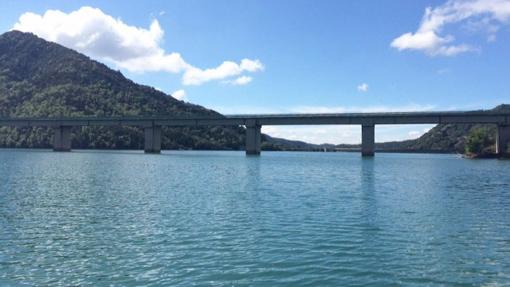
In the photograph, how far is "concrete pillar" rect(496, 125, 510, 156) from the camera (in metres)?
146

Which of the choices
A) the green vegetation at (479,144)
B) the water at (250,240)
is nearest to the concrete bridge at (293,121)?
the green vegetation at (479,144)

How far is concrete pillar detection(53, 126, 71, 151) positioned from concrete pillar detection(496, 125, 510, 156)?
158 metres

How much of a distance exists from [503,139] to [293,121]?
66.0 m

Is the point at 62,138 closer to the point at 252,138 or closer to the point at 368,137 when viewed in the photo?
the point at 252,138

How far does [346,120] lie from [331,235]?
140 metres

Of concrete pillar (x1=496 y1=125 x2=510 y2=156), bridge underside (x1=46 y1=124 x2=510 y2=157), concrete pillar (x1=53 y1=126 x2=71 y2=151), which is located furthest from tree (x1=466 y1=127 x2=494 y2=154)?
concrete pillar (x1=53 y1=126 x2=71 y2=151)

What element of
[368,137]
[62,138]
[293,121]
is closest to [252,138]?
[293,121]

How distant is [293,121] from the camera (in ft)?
548

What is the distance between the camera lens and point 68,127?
198m

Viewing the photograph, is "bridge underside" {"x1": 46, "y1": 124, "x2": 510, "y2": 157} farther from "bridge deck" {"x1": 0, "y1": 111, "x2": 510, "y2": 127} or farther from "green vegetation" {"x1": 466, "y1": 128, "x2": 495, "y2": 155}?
"green vegetation" {"x1": 466, "y1": 128, "x2": 495, "y2": 155}

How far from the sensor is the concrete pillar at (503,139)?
478 feet

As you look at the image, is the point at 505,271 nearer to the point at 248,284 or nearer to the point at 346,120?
the point at 248,284

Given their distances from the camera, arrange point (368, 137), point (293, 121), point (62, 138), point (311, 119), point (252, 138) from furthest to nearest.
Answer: point (62, 138) → point (252, 138) → point (293, 121) → point (311, 119) → point (368, 137)

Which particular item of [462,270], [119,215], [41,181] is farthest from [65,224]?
[41,181]
